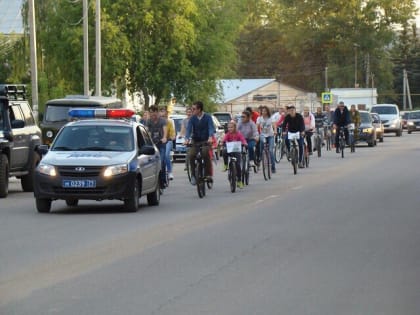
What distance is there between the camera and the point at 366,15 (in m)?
121

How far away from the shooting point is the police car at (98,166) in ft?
64.4

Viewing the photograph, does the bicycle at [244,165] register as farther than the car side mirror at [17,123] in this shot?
Yes

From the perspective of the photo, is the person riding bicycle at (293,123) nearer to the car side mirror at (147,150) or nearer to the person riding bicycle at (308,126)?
the person riding bicycle at (308,126)

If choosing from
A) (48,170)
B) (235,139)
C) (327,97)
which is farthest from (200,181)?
(327,97)

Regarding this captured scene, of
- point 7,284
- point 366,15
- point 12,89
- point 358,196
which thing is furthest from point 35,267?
point 366,15

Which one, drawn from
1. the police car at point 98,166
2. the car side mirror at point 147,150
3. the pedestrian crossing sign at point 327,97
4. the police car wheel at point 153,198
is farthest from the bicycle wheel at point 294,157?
the pedestrian crossing sign at point 327,97

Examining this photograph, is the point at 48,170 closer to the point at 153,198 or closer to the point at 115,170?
the point at 115,170

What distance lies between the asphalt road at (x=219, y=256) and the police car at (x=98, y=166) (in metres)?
0.35

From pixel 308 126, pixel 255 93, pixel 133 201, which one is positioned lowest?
pixel 133 201

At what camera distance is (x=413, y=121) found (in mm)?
89062

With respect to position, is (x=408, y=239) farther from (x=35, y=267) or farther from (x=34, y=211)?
(x=34, y=211)

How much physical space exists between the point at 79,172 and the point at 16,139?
669cm

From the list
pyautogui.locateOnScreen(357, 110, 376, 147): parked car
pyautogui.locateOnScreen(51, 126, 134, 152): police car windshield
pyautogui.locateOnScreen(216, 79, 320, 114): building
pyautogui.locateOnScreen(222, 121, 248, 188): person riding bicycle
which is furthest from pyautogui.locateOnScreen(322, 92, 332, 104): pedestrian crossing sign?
pyautogui.locateOnScreen(51, 126, 134, 152): police car windshield

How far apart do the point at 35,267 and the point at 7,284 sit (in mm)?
1323
